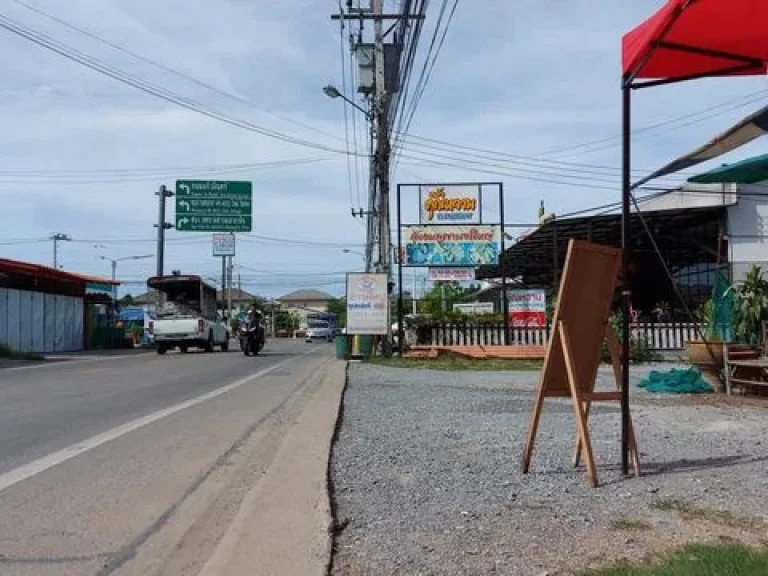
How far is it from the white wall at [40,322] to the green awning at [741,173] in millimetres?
30614

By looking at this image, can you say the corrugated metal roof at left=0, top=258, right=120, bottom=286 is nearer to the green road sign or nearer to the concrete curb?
the green road sign

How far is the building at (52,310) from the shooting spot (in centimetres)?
3469

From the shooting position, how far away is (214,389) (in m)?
16.1

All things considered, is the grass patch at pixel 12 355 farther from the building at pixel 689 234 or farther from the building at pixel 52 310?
the building at pixel 689 234

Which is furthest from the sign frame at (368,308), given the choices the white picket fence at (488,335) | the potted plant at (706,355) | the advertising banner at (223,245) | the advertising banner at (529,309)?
the advertising banner at (223,245)

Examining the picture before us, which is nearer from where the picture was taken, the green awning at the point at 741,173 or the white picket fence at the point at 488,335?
the green awning at the point at 741,173

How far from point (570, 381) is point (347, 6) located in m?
21.5

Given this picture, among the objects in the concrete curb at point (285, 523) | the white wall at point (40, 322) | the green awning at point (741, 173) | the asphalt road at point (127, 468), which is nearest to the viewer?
the concrete curb at point (285, 523)

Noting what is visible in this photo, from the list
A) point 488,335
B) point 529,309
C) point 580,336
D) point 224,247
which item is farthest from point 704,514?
point 224,247

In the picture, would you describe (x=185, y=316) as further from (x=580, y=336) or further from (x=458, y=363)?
(x=580, y=336)

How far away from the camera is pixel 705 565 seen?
Result: 4.15 m

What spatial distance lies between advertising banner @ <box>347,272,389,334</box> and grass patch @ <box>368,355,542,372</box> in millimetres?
1281

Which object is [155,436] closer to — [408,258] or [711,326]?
[711,326]

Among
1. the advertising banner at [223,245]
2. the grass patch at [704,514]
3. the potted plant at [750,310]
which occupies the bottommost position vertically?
the grass patch at [704,514]
